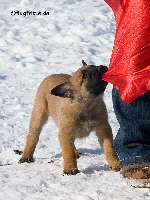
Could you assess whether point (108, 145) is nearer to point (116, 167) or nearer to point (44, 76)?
point (116, 167)

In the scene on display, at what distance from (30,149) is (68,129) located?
838 millimetres

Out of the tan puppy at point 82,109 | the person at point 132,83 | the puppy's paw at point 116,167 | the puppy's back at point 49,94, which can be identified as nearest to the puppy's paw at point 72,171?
the tan puppy at point 82,109

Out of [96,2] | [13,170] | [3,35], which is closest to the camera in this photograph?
[13,170]

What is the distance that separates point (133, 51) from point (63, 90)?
4.17 ft

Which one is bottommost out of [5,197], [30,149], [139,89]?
[30,149]

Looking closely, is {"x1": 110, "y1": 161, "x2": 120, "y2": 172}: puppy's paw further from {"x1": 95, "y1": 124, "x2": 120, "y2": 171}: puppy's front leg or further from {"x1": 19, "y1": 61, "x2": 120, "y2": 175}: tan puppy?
{"x1": 19, "y1": 61, "x2": 120, "y2": 175}: tan puppy

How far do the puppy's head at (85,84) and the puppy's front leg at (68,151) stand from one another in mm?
408

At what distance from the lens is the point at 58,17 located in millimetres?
11281

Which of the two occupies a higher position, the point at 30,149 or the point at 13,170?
the point at 13,170

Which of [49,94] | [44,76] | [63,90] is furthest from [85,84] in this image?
[44,76]

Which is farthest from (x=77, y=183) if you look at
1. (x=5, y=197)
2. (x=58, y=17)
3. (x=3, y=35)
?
(x=58, y=17)

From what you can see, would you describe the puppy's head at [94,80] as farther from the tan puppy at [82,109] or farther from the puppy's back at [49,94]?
the puppy's back at [49,94]

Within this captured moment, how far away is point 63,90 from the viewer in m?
4.04

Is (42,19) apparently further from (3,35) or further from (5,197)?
(5,197)
